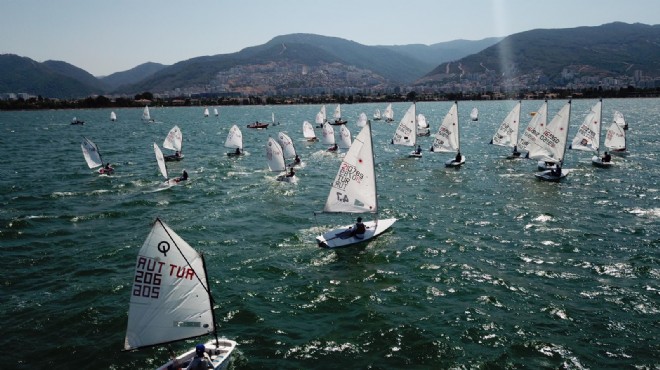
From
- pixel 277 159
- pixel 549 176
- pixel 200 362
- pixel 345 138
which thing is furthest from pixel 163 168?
pixel 549 176

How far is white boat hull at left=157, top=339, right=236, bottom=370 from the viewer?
1658cm

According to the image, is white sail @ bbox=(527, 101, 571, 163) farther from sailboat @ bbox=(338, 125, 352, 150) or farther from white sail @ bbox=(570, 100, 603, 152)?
sailboat @ bbox=(338, 125, 352, 150)

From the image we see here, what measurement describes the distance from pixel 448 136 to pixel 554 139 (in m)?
13.9

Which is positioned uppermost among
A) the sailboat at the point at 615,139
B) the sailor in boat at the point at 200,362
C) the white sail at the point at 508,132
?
the white sail at the point at 508,132

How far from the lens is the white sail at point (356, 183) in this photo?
3109 cm

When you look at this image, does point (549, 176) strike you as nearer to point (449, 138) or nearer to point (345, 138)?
point (449, 138)

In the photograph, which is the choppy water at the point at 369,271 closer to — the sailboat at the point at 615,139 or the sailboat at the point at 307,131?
the sailboat at the point at 615,139

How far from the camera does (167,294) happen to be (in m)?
16.8

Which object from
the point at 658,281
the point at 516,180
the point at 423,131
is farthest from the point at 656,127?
the point at 658,281

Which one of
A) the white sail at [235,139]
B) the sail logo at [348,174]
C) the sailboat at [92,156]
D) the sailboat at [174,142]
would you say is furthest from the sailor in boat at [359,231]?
the white sail at [235,139]

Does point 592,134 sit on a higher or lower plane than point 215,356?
higher

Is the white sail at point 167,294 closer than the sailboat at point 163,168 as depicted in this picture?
Yes

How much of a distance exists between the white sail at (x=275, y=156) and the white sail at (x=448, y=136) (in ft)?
71.5

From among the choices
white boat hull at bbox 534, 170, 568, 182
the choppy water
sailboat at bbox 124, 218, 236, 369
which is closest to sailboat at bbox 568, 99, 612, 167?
the choppy water
